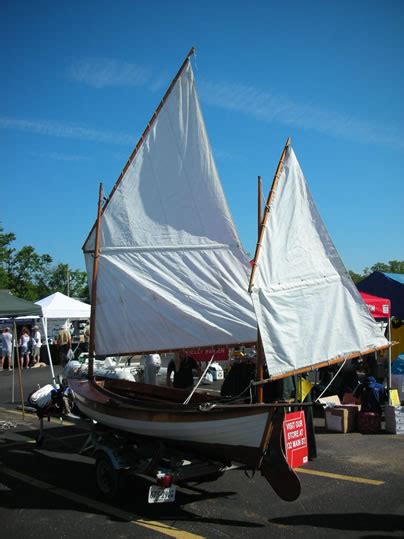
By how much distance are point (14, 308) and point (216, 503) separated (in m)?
7.44

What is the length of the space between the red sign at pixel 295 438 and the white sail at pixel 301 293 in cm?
67

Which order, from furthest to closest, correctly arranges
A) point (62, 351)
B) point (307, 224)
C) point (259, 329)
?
point (62, 351), point (307, 224), point (259, 329)

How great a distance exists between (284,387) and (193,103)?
4999 millimetres

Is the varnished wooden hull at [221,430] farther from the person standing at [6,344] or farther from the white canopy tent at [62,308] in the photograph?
the person standing at [6,344]

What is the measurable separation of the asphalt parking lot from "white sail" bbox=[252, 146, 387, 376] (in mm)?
1638

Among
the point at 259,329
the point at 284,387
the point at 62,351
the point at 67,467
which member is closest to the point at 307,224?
the point at 259,329

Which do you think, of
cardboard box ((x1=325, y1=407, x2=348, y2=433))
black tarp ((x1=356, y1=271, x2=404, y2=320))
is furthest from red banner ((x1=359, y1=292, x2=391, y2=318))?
black tarp ((x1=356, y1=271, x2=404, y2=320))

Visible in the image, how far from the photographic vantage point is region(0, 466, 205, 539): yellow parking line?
5.31 m

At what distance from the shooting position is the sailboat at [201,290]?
19.5 ft

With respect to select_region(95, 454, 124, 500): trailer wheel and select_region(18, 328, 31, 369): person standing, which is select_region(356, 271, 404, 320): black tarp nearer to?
select_region(95, 454, 124, 500): trailer wheel

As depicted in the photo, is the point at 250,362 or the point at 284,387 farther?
the point at 250,362

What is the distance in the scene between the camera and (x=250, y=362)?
348 inches

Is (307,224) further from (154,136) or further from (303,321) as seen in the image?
(154,136)

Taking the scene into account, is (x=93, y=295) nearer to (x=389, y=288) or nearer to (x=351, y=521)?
(x=351, y=521)
